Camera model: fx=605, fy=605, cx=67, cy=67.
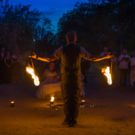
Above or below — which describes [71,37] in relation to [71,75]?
above

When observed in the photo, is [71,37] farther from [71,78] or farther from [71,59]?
[71,78]

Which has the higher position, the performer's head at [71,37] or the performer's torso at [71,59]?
the performer's head at [71,37]

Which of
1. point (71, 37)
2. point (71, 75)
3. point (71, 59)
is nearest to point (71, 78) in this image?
point (71, 75)

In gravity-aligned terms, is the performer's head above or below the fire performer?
above

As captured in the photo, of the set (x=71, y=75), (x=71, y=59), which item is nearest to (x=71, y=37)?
(x=71, y=59)

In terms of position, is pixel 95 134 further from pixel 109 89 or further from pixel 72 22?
pixel 72 22

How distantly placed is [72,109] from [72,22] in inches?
1842

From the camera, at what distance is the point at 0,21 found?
40.2 meters

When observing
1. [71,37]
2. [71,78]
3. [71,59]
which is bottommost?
[71,78]

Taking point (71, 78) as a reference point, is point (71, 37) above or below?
above

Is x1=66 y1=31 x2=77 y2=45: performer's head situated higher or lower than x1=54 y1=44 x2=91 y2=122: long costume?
higher

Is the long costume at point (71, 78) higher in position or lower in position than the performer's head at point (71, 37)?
lower

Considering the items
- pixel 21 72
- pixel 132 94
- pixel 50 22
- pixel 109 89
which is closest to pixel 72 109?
pixel 132 94

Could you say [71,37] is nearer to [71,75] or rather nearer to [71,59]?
[71,59]
